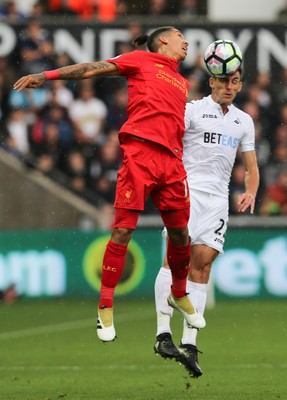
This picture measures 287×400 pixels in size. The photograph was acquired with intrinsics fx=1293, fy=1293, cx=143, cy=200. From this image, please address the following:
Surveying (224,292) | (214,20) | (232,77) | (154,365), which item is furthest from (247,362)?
(214,20)

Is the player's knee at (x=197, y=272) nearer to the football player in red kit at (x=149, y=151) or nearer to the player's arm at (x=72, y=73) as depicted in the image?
the football player in red kit at (x=149, y=151)

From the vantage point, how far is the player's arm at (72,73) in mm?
9797

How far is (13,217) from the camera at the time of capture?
21.0 metres

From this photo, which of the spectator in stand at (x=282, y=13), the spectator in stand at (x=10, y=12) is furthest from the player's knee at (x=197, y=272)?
the spectator in stand at (x=282, y=13)

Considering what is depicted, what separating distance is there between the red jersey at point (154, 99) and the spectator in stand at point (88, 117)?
32.4 feet

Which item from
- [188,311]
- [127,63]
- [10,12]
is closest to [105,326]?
[188,311]

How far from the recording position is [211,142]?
37.4ft

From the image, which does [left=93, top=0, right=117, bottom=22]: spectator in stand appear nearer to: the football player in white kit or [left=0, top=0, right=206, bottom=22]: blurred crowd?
[left=0, top=0, right=206, bottom=22]: blurred crowd

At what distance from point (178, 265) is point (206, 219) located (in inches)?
27.3

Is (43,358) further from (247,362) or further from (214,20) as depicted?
(214,20)

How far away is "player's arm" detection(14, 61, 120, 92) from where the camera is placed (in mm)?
9797

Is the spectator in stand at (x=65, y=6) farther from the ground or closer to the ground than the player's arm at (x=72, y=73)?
closer to the ground

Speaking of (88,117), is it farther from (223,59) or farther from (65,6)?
(223,59)

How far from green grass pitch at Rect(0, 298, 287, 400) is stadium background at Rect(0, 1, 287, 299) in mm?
467
